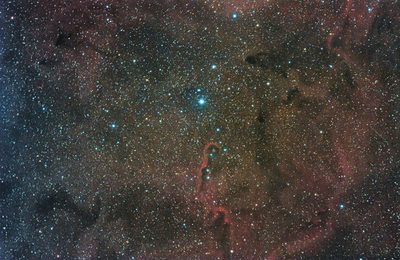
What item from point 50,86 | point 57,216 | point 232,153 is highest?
point 50,86

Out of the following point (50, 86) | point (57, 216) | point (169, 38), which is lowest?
point (57, 216)

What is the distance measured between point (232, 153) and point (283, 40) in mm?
343

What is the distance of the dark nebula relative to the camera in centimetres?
71

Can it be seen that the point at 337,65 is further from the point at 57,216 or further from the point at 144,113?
the point at 57,216

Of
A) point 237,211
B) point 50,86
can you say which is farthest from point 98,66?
point 237,211

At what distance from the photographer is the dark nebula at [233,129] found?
71cm

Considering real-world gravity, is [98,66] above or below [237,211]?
above

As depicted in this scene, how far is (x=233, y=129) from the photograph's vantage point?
710 mm

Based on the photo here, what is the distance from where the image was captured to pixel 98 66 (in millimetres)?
729

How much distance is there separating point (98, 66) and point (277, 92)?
1.67 feet

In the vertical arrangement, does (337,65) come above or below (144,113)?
above

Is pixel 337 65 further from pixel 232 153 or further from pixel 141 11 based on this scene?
pixel 141 11

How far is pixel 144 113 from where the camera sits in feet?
2.37

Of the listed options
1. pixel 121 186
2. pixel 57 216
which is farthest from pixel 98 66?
pixel 57 216
